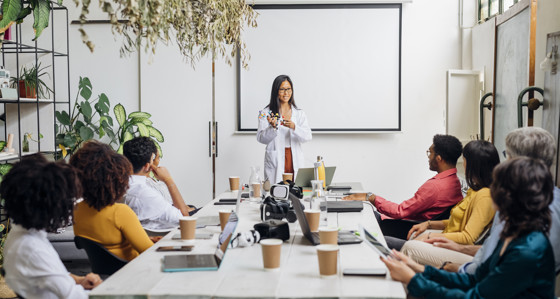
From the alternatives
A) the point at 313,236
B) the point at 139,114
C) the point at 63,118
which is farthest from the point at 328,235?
the point at 63,118

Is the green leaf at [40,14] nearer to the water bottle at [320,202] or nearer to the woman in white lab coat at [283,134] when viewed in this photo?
the woman in white lab coat at [283,134]

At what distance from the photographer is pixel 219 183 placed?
630 cm

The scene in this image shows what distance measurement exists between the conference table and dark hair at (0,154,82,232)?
28 cm

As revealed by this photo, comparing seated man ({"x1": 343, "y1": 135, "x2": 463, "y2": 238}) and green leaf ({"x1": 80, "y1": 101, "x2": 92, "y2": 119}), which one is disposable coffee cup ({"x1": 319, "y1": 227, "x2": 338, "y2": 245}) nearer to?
seated man ({"x1": 343, "y1": 135, "x2": 463, "y2": 238})

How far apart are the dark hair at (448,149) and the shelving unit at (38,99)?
316cm

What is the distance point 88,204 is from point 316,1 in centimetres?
413

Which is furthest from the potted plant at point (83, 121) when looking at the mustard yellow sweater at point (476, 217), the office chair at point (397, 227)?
the mustard yellow sweater at point (476, 217)

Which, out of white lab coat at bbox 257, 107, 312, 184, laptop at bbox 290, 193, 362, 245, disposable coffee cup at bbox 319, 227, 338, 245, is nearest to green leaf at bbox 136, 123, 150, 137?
white lab coat at bbox 257, 107, 312, 184

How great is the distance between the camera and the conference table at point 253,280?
1717mm

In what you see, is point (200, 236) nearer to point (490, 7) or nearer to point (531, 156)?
point (531, 156)

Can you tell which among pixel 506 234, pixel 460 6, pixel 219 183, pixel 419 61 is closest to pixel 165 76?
pixel 219 183

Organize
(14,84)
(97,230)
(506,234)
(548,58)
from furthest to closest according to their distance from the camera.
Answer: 1. (14,84)
2. (548,58)
3. (97,230)
4. (506,234)

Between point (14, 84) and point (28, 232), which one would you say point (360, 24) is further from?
point (28, 232)

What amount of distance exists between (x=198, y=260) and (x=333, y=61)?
4270mm
